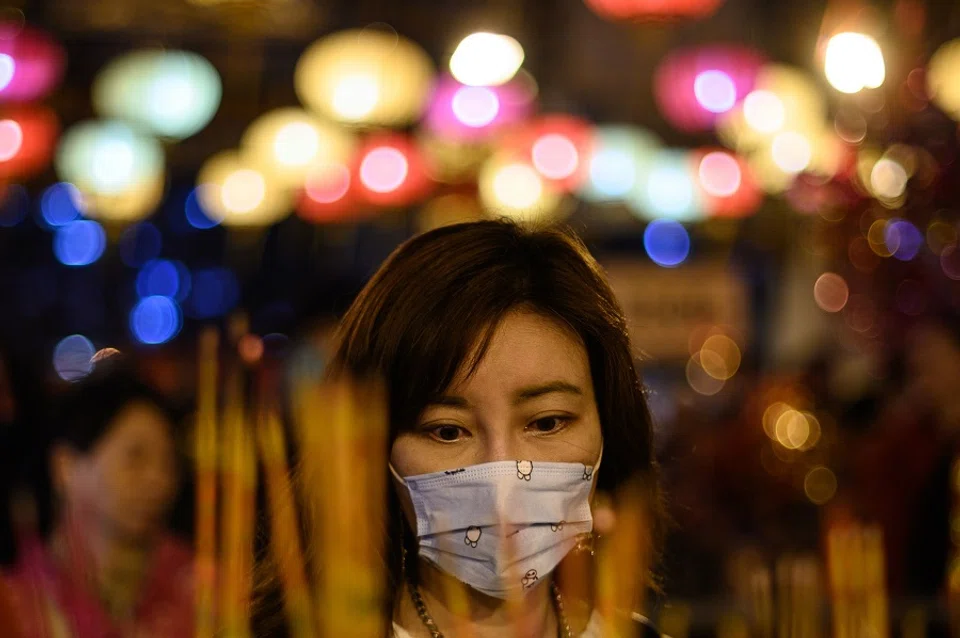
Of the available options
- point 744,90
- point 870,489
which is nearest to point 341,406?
point 870,489

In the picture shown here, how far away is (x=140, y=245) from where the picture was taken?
21.5 metres

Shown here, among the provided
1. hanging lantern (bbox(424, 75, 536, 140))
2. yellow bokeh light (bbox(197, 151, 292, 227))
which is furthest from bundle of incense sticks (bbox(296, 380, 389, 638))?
yellow bokeh light (bbox(197, 151, 292, 227))

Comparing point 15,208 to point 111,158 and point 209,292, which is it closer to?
point 209,292

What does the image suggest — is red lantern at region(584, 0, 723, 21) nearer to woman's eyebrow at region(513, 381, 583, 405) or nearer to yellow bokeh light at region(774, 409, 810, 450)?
yellow bokeh light at region(774, 409, 810, 450)

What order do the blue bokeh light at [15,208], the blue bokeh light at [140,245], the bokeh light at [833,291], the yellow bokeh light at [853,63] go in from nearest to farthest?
the yellow bokeh light at [853,63] → the bokeh light at [833,291] → the blue bokeh light at [15,208] → the blue bokeh light at [140,245]

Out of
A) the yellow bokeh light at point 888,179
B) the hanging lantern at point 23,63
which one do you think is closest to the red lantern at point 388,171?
the hanging lantern at point 23,63

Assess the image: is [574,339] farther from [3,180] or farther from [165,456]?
[3,180]

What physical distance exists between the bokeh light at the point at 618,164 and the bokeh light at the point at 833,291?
4.47 m

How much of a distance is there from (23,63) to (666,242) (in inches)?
414

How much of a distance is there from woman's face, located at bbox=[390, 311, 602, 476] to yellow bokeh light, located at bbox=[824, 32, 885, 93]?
177 inches

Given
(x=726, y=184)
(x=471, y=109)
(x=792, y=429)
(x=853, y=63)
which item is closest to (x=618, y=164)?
(x=726, y=184)

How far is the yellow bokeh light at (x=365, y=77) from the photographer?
30.5ft

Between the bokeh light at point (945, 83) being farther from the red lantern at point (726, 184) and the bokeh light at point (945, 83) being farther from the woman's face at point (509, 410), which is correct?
the red lantern at point (726, 184)

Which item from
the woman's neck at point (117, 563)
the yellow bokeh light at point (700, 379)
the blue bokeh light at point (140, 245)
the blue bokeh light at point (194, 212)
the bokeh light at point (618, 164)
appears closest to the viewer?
the woman's neck at point (117, 563)
